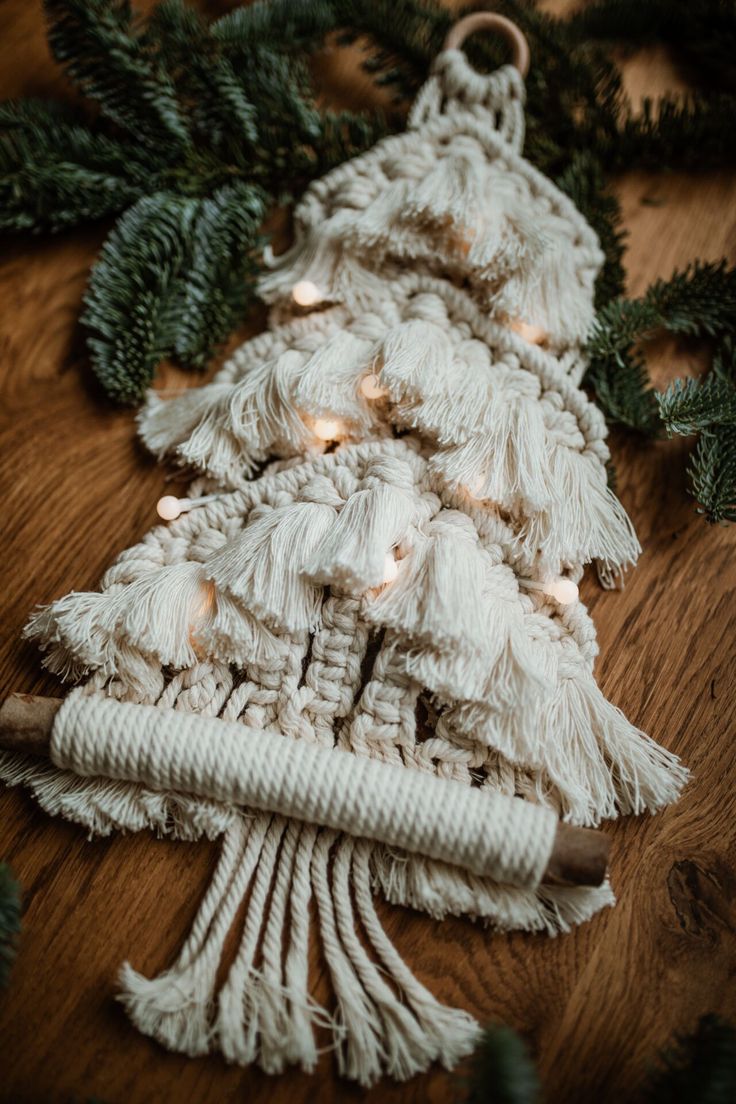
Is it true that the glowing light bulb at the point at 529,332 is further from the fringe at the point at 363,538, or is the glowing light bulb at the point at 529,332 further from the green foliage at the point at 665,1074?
the green foliage at the point at 665,1074

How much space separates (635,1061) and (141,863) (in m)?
0.44

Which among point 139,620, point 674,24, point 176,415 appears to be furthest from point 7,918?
point 674,24

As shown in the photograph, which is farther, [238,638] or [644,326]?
[644,326]

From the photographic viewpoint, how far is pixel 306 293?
0.77 meters

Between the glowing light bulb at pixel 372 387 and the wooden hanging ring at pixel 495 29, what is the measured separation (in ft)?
1.37

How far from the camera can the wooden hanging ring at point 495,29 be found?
0.82 metres

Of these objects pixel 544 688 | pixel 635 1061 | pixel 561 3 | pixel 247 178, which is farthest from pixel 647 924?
pixel 561 3

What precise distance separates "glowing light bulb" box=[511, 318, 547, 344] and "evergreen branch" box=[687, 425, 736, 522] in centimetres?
19

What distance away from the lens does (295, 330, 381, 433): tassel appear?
2.29ft

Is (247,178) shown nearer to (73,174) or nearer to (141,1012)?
(73,174)

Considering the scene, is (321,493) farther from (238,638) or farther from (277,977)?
(277,977)

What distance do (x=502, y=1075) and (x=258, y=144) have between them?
901 mm

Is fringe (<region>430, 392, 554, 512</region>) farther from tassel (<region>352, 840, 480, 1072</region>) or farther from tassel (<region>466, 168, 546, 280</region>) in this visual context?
tassel (<region>352, 840, 480, 1072</region>)

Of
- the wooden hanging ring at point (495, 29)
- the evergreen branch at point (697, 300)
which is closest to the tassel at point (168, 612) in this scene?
the evergreen branch at point (697, 300)
